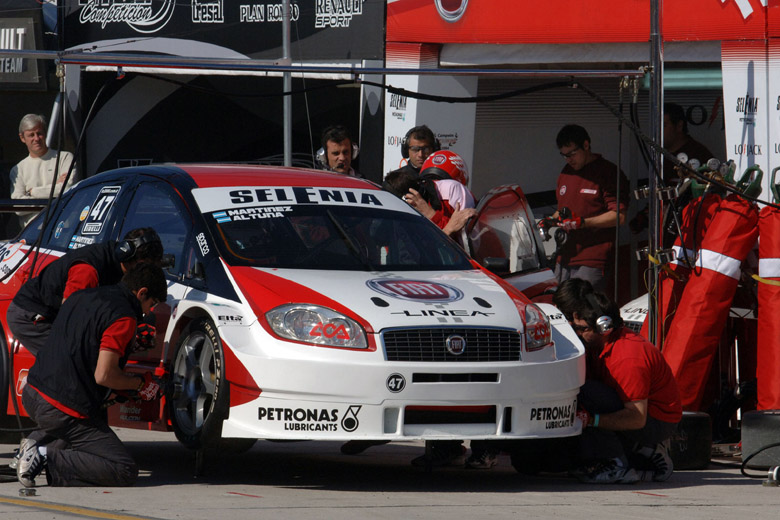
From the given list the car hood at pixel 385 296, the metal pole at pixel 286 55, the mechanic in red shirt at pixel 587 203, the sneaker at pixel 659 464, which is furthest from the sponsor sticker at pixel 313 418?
the metal pole at pixel 286 55

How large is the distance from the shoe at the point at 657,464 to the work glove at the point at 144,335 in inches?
113

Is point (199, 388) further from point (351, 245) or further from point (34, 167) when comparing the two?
point (34, 167)

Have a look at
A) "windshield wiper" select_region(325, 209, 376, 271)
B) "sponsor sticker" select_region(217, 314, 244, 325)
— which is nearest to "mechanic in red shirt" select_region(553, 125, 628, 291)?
"windshield wiper" select_region(325, 209, 376, 271)

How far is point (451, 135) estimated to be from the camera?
44.8ft

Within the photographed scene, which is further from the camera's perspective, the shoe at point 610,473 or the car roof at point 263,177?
the car roof at point 263,177

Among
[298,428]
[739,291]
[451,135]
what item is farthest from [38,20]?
[298,428]

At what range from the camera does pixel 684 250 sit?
927 cm

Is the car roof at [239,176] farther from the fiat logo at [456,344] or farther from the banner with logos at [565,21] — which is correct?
the banner with logos at [565,21]

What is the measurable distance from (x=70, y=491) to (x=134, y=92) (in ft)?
34.7

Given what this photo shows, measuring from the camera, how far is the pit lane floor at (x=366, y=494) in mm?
6023

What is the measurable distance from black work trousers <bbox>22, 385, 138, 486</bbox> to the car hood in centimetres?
106

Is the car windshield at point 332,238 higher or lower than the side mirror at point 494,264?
higher

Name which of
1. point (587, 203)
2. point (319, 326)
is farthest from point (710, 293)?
point (319, 326)

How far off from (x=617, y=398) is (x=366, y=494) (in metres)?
1.67
